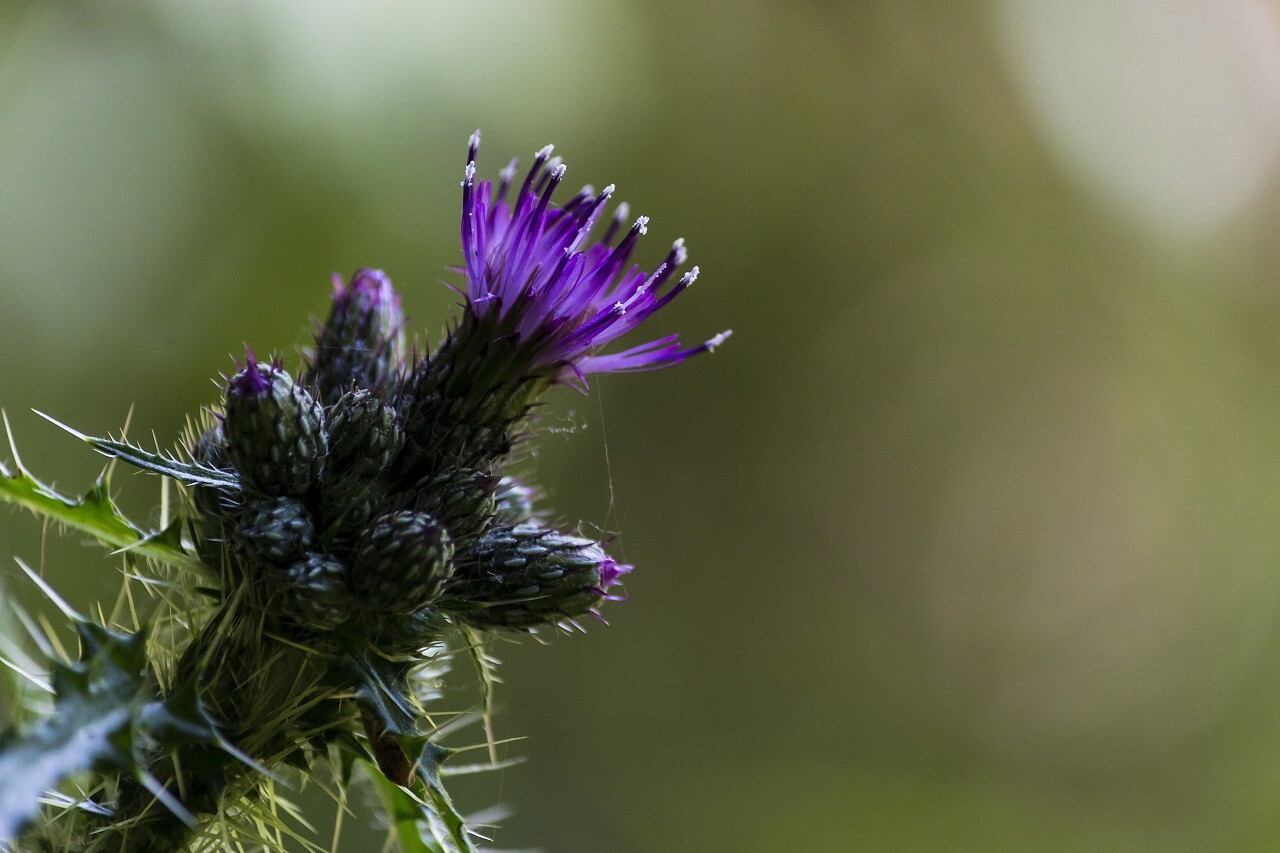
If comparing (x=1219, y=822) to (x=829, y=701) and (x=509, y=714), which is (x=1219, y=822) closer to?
(x=829, y=701)

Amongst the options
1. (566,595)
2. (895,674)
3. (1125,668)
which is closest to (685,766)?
(895,674)

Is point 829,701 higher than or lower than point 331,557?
higher

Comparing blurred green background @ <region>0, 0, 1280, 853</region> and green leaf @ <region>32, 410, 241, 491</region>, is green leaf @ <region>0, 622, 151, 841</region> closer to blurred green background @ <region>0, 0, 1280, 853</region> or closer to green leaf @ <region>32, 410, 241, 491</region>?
green leaf @ <region>32, 410, 241, 491</region>

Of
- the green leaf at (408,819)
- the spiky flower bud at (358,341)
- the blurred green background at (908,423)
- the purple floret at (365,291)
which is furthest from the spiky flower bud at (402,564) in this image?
the blurred green background at (908,423)

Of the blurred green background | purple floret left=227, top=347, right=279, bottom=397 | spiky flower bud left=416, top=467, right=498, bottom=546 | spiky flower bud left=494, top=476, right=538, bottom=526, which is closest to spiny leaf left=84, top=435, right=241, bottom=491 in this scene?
purple floret left=227, top=347, right=279, bottom=397

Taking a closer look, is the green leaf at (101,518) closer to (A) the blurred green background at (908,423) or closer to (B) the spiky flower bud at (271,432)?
(B) the spiky flower bud at (271,432)
